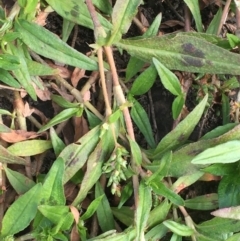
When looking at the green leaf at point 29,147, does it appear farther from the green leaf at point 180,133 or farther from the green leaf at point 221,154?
the green leaf at point 221,154

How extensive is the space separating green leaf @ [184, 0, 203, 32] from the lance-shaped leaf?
0.39ft

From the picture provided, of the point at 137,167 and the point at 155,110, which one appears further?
the point at 155,110

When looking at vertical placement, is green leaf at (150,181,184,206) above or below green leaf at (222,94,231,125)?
below

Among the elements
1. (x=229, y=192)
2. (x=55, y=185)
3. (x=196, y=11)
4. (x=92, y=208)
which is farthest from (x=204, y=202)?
(x=196, y=11)

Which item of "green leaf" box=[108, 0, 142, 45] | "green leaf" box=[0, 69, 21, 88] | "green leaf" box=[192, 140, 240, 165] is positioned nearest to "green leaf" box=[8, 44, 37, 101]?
"green leaf" box=[0, 69, 21, 88]

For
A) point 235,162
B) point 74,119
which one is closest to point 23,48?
point 74,119

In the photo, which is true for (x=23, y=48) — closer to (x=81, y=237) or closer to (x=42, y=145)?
(x=42, y=145)

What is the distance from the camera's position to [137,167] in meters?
1.41

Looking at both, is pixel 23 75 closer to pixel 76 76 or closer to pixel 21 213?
pixel 76 76

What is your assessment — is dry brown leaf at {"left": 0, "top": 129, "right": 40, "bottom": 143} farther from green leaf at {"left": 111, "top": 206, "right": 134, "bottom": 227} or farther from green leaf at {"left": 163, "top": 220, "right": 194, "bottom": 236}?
green leaf at {"left": 163, "top": 220, "right": 194, "bottom": 236}

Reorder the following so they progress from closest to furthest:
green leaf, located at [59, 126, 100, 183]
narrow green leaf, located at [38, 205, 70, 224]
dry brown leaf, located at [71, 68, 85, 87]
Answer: narrow green leaf, located at [38, 205, 70, 224], green leaf, located at [59, 126, 100, 183], dry brown leaf, located at [71, 68, 85, 87]

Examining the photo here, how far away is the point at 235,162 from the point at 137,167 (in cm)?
26

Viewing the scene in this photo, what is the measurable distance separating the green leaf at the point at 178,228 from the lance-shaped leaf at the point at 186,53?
1.33ft

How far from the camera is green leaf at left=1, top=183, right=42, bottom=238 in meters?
1.33
